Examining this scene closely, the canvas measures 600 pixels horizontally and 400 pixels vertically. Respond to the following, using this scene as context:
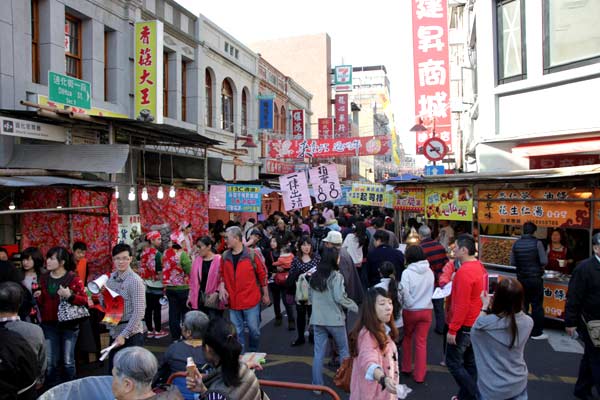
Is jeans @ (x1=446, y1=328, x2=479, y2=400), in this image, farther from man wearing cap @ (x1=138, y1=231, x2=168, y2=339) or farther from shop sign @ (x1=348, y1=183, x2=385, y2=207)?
shop sign @ (x1=348, y1=183, x2=385, y2=207)

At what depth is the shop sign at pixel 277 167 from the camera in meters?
25.2

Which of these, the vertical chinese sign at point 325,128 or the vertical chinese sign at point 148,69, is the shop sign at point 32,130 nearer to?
the vertical chinese sign at point 148,69

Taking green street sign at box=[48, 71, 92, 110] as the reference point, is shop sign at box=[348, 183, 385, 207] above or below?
below

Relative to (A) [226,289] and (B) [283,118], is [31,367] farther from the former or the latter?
(B) [283,118]

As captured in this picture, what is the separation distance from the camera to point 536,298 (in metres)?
8.12

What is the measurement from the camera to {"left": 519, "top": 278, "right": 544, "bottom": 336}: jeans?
805cm

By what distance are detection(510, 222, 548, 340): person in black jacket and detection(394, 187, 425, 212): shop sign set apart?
11.5 feet

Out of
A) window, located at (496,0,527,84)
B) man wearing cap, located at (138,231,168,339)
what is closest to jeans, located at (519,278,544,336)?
man wearing cap, located at (138,231,168,339)

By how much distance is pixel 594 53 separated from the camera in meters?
11.4

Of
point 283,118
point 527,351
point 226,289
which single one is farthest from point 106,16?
point 283,118

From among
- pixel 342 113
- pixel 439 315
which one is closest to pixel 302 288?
pixel 439 315

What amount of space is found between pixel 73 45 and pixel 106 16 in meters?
1.35

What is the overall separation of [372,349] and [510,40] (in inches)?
486

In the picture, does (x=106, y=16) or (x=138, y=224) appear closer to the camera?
(x=138, y=224)
